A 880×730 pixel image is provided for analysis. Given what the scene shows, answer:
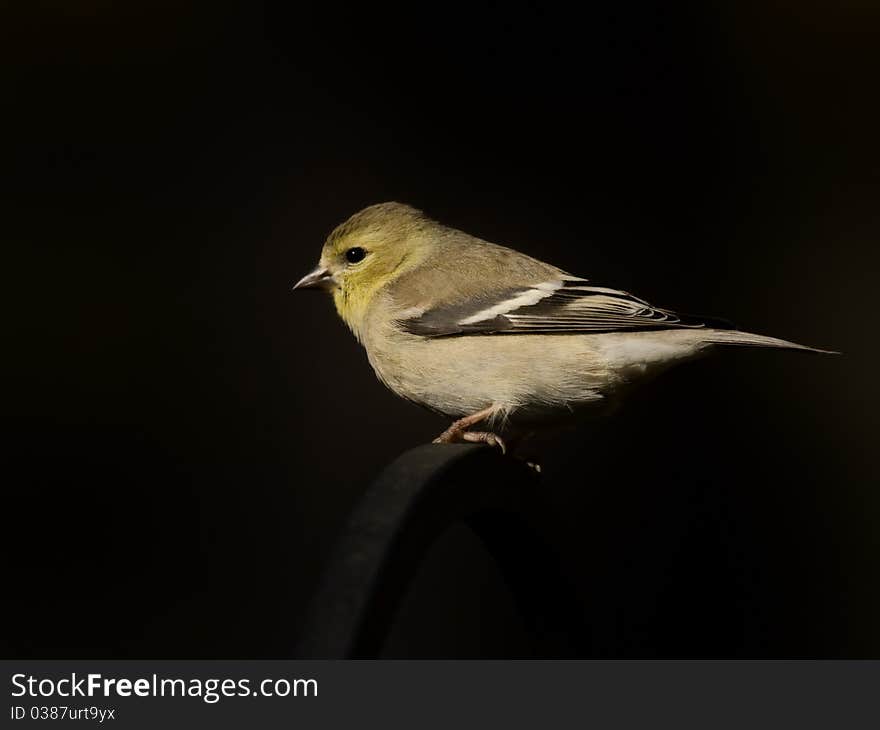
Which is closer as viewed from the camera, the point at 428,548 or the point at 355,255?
the point at 428,548

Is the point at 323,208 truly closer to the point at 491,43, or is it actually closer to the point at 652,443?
the point at 491,43

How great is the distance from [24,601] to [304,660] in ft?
8.96

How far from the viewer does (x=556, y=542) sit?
1578mm

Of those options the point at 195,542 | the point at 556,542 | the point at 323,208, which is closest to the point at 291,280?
the point at 323,208

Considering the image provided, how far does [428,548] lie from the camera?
44.3 inches

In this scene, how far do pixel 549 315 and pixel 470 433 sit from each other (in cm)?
29

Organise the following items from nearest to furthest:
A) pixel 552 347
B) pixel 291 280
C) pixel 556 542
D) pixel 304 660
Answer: pixel 304 660
pixel 556 542
pixel 552 347
pixel 291 280

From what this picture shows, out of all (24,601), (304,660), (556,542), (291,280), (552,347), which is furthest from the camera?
(291,280)

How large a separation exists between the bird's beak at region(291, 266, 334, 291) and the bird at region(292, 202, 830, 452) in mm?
162

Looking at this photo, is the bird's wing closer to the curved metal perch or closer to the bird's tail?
Result: the bird's tail

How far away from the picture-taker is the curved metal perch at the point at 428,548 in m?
0.95

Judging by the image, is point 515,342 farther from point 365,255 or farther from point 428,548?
point 428,548

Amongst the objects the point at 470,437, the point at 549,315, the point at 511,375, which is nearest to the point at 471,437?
the point at 470,437

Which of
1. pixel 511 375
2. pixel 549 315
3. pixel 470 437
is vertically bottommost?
pixel 470 437
